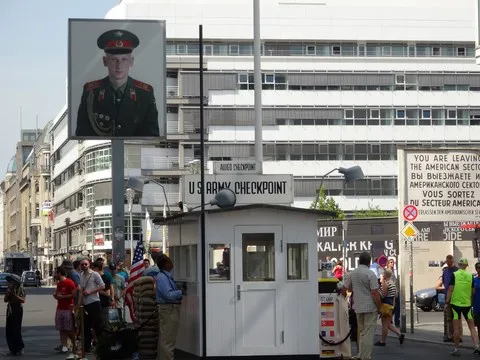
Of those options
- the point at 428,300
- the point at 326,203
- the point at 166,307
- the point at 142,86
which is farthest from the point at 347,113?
the point at 166,307

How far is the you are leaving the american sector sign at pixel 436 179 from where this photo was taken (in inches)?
1225

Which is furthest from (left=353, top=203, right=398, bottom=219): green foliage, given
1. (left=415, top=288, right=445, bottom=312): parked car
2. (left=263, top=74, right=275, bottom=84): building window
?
(left=415, top=288, right=445, bottom=312): parked car

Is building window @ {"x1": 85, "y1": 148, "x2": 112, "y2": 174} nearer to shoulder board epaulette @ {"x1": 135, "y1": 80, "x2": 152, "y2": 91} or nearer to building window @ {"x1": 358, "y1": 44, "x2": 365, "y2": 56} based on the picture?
building window @ {"x1": 358, "y1": 44, "x2": 365, "y2": 56}

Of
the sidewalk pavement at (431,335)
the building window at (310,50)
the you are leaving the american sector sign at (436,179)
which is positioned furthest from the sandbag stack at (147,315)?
the building window at (310,50)

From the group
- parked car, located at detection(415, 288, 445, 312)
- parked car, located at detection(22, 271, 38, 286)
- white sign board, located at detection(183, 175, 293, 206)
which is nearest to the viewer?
white sign board, located at detection(183, 175, 293, 206)

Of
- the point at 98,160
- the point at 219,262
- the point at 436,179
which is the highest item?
the point at 98,160

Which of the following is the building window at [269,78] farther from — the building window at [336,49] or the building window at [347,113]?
the building window at [347,113]

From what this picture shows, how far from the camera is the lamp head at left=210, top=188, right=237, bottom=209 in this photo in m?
20.8

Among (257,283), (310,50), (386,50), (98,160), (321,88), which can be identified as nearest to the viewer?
(257,283)

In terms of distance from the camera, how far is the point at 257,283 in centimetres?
2072

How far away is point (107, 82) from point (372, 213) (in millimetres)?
54382

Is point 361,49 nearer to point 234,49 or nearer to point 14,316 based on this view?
point 234,49

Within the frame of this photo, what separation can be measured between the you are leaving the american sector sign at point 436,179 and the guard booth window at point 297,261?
407 inches

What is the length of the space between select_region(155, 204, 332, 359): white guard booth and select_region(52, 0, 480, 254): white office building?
226 ft
